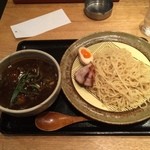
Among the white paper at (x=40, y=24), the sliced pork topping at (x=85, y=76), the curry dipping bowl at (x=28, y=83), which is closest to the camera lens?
the curry dipping bowl at (x=28, y=83)

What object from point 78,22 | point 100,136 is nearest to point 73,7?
point 78,22

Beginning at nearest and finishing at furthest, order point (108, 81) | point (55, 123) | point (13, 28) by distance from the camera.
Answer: point (55, 123) → point (108, 81) → point (13, 28)

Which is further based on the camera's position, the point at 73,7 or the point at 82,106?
the point at 73,7

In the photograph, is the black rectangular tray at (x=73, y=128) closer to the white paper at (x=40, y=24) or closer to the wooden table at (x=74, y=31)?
the wooden table at (x=74, y=31)

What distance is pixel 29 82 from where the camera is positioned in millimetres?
969

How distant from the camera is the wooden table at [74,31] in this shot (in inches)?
36.8

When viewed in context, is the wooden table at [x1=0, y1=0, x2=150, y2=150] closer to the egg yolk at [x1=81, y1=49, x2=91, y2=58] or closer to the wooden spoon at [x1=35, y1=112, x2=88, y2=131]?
the wooden spoon at [x1=35, y1=112, x2=88, y2=131]

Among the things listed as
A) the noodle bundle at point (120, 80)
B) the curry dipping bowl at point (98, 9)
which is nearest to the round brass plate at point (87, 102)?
the noodle bundle at point (120, 80)

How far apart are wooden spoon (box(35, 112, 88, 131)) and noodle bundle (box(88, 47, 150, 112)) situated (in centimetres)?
15

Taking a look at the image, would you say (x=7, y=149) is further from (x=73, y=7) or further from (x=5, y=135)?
(x=73, y=7)

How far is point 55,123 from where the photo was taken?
94cm

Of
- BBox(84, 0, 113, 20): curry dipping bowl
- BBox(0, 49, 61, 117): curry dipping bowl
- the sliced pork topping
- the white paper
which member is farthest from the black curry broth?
BBox(84, 0, 113, 20): curry dipping bowl

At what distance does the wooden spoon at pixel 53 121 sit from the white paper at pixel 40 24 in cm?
54

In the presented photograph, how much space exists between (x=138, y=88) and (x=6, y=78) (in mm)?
559
